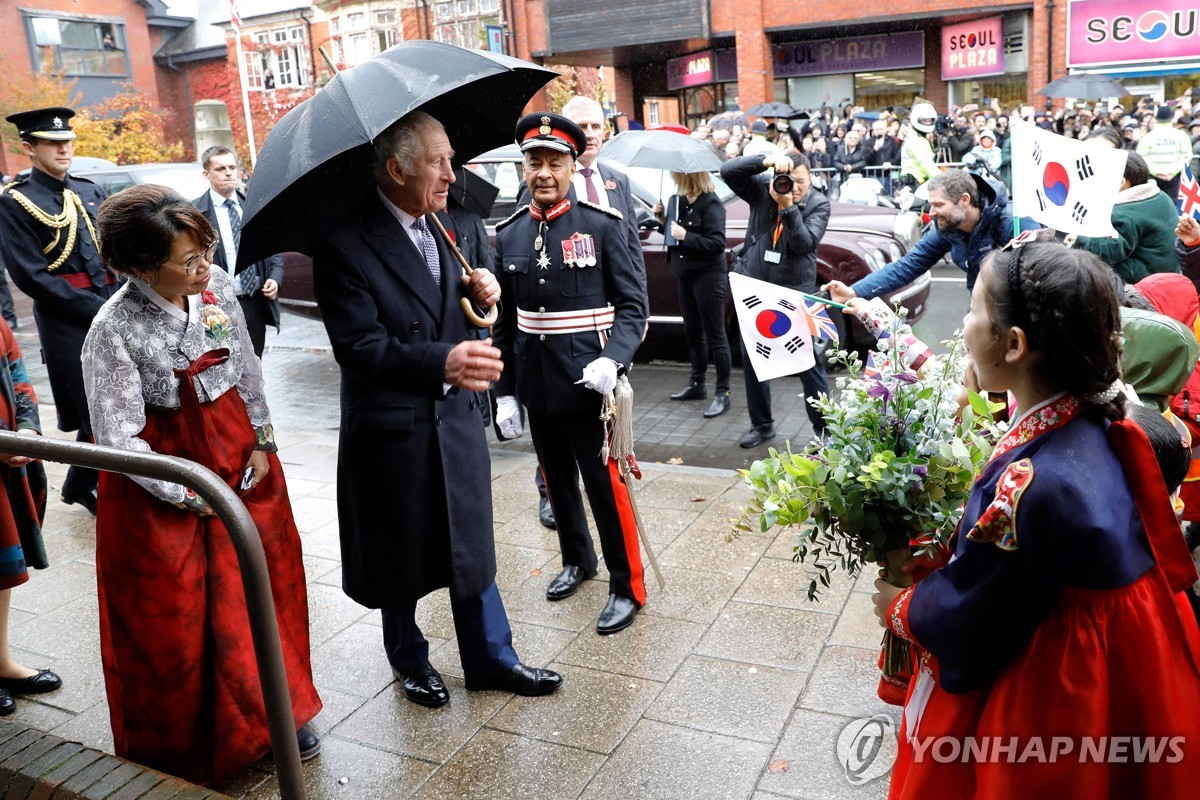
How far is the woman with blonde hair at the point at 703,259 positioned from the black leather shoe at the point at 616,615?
355 centimetres

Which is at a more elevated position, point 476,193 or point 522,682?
point 476,193

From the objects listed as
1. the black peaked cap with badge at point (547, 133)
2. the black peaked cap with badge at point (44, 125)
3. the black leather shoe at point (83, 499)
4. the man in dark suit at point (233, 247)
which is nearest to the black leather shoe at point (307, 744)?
the black peaked cap with badge at point (547, 133)

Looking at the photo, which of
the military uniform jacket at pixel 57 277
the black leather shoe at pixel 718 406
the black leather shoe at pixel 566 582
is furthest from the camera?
the black leather shoe at pixel 718 406

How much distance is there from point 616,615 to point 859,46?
2469cm

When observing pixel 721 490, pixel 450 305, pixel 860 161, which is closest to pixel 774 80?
pixel 860 161

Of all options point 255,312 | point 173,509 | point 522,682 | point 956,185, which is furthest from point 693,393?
point 173,509

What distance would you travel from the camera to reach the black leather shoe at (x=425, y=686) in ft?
12.0

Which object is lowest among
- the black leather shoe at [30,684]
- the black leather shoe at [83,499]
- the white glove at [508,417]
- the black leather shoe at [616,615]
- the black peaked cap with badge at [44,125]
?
the black leather shoe at [616,615]

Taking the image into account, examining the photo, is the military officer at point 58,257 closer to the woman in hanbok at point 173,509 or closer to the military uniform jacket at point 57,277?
the military uniform jacket at point 57,277

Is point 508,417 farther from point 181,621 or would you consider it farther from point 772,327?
point 181,621

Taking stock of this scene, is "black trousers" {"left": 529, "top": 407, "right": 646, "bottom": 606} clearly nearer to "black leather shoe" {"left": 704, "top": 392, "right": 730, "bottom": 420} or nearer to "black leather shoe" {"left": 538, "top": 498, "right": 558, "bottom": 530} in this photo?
"black leather shoe" {"left": 538, "top": 498, "right": 558, "bottom": 530}

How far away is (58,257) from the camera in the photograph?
5.64 meters

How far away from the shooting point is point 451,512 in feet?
11.6

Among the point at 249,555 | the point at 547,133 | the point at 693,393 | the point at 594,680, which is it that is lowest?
the point at 693,393
